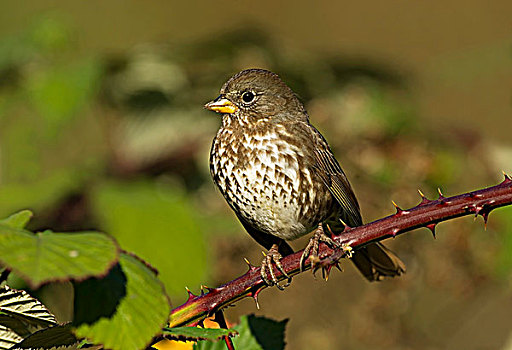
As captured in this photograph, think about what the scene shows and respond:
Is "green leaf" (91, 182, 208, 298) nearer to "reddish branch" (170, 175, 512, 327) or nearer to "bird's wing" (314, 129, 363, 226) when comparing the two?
"bird's wing" (314, 129, 363, 226)

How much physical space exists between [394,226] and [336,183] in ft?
3.86

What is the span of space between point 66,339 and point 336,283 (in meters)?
2.59

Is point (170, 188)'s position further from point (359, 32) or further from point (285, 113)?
point (359, 32)

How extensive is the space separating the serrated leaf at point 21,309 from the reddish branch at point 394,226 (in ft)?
0.72

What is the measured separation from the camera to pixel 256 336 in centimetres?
150

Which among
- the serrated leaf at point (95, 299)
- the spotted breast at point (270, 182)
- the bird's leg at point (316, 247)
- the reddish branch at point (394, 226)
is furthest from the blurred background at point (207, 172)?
the serrated leaf at point (95, 299)

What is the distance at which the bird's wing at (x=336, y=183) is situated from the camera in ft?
8.20

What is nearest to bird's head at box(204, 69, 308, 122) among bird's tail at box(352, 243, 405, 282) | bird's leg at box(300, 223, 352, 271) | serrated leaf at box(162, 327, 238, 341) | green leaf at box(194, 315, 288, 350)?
bird's leg at box(300, 223, 352, 271)

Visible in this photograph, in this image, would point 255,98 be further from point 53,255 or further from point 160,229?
point 53,255

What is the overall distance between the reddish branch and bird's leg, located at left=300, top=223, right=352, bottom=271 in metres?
0.04

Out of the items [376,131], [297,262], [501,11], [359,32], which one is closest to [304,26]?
[359,32]

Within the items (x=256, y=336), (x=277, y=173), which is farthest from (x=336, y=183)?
(x=256, y=336)

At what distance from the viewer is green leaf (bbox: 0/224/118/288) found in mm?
960

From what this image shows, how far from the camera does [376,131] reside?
344cm
